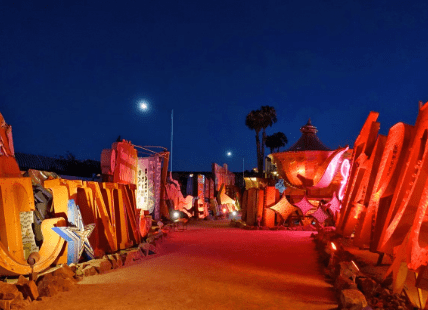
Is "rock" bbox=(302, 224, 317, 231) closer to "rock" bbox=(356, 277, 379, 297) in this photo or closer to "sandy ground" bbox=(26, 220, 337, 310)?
"sandy ground" bbox=(26, 220, 337, 310)

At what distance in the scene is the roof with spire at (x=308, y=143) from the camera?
24941 millimetres

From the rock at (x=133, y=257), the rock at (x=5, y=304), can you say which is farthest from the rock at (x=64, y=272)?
the rock at (x=133, y=257)

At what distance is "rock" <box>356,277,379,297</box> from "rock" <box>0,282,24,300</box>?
5419 millimetres

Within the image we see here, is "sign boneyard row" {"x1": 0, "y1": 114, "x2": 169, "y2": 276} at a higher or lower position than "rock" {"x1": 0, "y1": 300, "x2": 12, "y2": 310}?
higher

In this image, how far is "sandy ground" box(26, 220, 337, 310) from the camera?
6059mm

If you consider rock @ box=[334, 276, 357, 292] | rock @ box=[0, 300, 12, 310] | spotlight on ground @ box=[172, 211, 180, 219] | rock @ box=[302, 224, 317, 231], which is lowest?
rock @ box=[302, 224, 317, 231]

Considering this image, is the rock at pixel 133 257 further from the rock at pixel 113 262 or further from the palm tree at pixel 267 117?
the palm tree at pixel 267 117

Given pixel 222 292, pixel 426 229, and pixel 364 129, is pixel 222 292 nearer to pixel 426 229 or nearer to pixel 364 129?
pixel 426 229

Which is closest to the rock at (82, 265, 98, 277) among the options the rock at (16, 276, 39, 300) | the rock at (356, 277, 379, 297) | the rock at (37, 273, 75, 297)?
the rock at (37, 273, 75, 297)

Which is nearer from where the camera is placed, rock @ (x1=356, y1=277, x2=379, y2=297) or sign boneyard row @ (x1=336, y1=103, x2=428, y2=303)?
sign boneyard row @ (x1=336, y1=103, x2=428, y2=303)

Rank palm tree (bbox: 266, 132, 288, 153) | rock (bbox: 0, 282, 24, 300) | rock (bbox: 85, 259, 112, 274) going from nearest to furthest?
rock (bbox: 0, 282, 24, 300)
rock (bbox: 85, 259, 112, 274)
palm tree (bbox: 266, 132, 288, 153)

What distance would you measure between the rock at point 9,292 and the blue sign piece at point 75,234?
6.96 ft

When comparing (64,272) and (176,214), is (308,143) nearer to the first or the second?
(176,214)

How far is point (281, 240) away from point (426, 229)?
33.8ft
